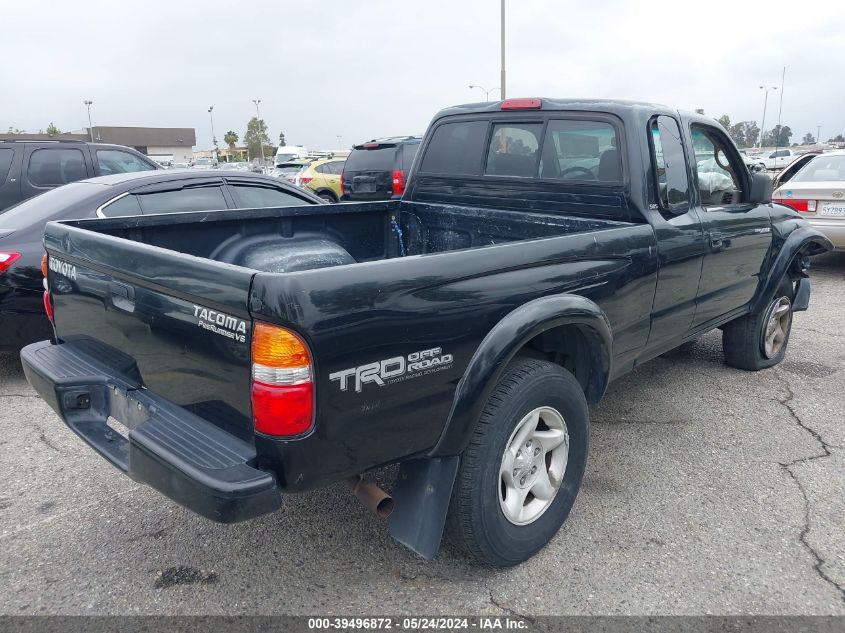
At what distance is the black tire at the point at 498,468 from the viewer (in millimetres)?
2543

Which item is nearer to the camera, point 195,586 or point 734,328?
point 195,586

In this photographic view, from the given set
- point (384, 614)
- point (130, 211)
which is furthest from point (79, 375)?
point (130, 211)

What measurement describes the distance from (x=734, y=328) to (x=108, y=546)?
4.43 meters

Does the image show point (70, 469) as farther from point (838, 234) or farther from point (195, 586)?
point (838, 234)

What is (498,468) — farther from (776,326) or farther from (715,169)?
(776,326)

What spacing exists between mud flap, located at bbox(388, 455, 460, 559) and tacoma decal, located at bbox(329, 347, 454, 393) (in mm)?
408

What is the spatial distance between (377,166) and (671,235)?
9678 mm

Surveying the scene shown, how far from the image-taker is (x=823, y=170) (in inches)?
356

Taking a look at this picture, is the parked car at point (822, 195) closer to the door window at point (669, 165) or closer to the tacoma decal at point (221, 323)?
the door window at point (669, 165)

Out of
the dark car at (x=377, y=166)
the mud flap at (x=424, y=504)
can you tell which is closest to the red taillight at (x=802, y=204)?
the dark car at (x=377, y=166)

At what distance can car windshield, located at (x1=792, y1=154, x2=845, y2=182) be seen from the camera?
8.82 m

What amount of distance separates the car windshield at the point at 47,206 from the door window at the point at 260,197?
105cm

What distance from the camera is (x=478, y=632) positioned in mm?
2484

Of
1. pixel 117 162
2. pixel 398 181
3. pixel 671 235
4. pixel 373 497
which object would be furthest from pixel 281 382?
pixel 398 181
